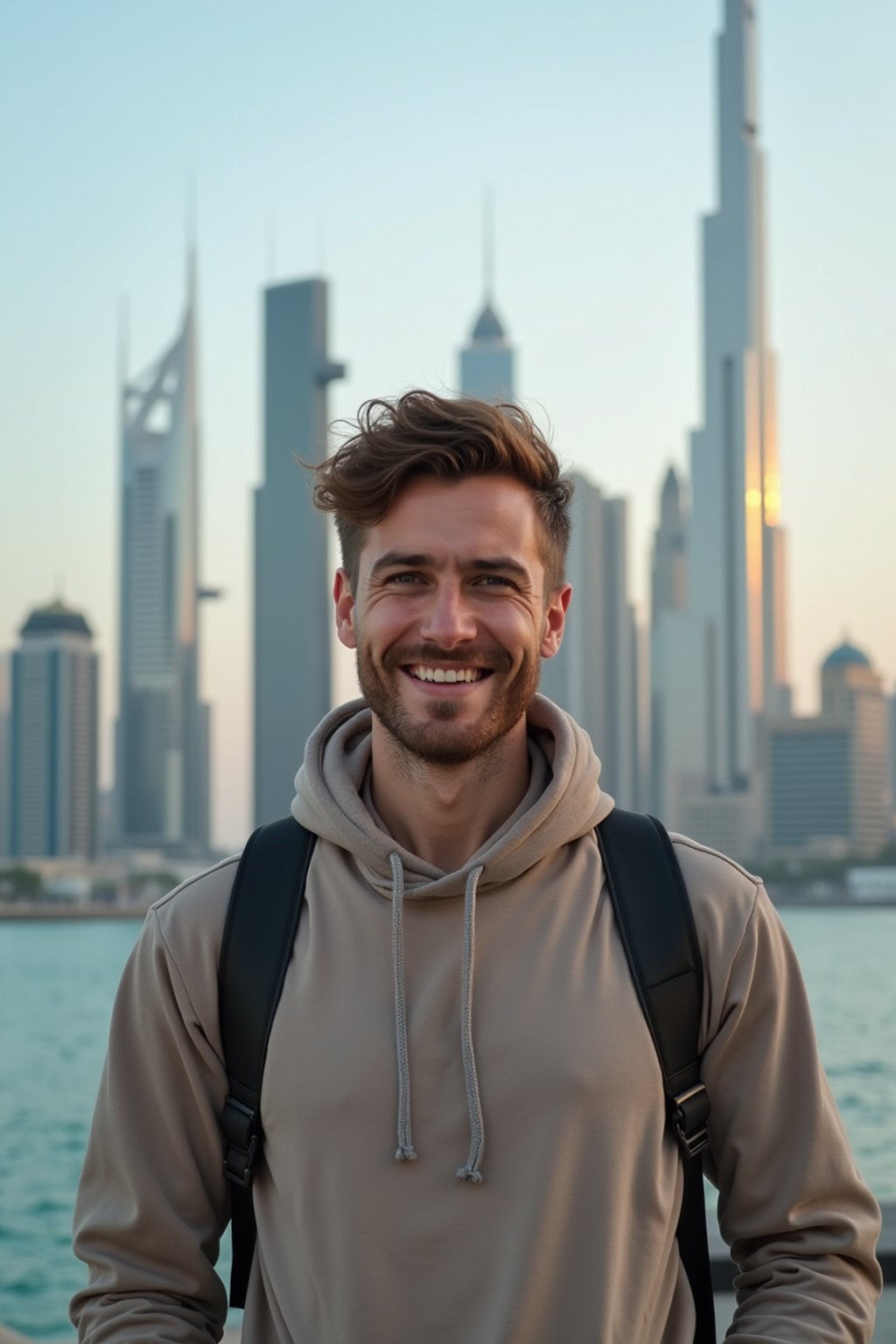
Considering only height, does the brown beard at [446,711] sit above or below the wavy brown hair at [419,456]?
below

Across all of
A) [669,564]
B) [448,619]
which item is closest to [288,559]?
[669,564]

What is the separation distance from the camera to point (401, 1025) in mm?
2064

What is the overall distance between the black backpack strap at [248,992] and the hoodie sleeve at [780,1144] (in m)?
0.57

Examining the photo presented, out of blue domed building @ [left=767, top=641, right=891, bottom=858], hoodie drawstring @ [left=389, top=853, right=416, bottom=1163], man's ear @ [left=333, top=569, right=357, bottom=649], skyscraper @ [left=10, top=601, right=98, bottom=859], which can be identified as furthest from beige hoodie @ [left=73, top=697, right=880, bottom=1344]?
skyscraper @ [left=10, top=601, right=98, bottom=859]

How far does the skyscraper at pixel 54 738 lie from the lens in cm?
13575

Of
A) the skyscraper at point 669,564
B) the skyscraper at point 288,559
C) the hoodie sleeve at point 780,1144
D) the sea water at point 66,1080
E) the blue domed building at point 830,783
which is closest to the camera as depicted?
the hoodie sleeve at point 780,1144

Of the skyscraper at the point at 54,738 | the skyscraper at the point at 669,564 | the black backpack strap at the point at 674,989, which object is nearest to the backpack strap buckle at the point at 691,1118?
the black backpack strap at the point at 674,989

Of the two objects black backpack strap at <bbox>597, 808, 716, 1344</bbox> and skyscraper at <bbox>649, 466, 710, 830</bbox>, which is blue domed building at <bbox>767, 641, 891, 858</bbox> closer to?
skyscraper at <bbox>649, 466, 710, 830</bbox>

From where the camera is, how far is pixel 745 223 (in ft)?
523

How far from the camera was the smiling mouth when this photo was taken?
7.11ft

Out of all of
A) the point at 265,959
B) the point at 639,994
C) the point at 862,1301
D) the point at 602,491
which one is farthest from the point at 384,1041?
the point at 602,491

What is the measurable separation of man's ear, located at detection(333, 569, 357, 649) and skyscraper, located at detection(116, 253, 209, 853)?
131212 mm

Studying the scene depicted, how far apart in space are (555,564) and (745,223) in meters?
166

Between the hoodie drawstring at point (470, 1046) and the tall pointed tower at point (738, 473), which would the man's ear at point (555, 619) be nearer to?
the hoodie drawstring at point (470, 1046)
